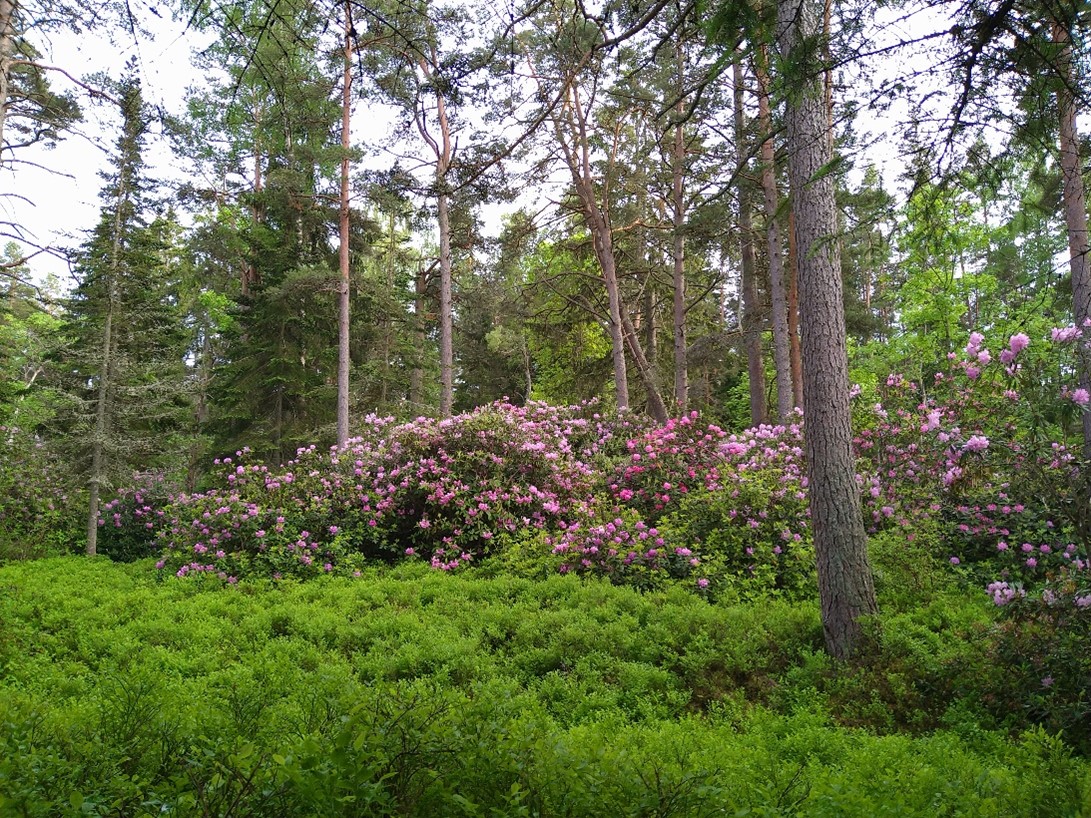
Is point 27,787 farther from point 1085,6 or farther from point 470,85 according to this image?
point 1085,6

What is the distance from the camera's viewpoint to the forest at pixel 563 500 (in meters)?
2.60

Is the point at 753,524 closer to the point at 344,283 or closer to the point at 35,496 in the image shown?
the point at 344,283

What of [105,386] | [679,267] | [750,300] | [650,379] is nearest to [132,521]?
[105,386]

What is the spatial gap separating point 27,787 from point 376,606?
4564mm

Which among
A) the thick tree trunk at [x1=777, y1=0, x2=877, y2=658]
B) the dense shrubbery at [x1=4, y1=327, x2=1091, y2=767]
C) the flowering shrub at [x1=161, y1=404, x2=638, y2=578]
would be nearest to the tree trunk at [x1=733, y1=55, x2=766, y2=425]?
the dense shrubbery at [x1=4, y1=327, x2=1091, y2=767]

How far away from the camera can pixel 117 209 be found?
11.0 meters

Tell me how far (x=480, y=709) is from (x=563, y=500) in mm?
5817

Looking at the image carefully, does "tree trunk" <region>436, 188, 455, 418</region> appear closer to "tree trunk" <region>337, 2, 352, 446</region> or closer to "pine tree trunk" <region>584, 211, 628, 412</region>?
"tree trunk" <region>337, 2, 352, 446</region>

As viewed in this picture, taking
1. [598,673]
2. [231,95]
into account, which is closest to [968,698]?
[598,673]

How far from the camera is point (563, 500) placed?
8852 mm

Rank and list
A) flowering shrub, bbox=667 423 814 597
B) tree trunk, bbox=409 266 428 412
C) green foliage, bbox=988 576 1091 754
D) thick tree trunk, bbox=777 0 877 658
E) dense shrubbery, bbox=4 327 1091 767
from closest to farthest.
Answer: green foliage, bbox=988 576 1091 754
dense shrubbery, bbox=4 327 1091 767
thick tree trunk, bbox=777 0 877 658
flowering shrub, bbox=667 423 814 597
tree trunk, bbox=409 266 428 412

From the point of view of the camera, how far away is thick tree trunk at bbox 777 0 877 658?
15.1 feet

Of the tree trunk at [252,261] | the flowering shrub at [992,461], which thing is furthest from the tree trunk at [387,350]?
the flowering shrub at [992,461]

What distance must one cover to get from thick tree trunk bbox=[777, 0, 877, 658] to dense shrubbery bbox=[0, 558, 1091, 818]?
13.8 inches
